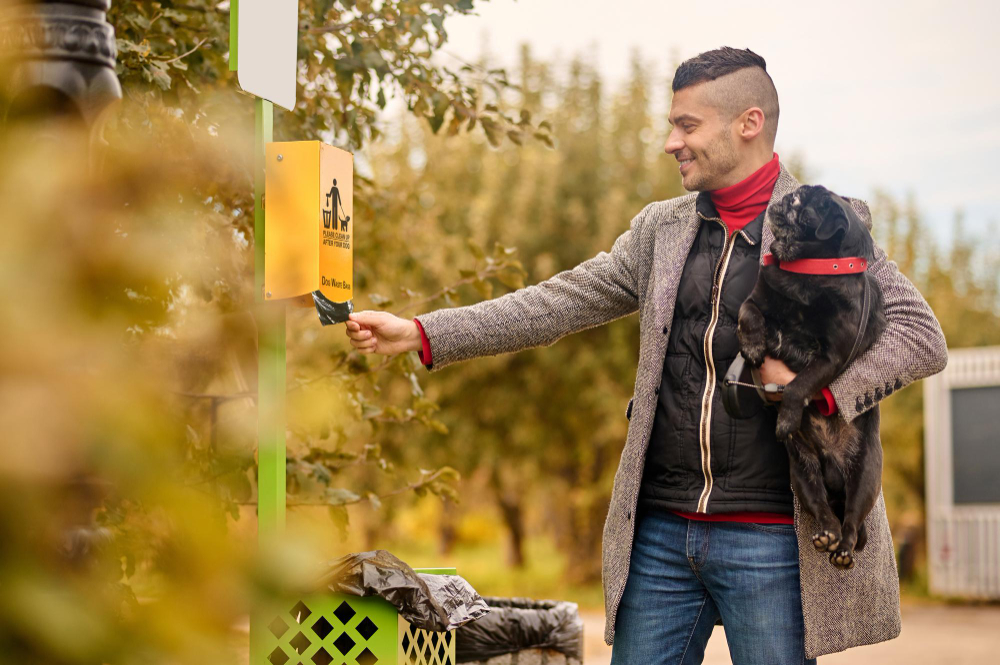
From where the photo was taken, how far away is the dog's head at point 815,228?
231 centimetres

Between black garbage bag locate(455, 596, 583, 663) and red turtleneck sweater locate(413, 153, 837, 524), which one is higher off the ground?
red turtleneck sweater locate(413, 153, 837, 524)

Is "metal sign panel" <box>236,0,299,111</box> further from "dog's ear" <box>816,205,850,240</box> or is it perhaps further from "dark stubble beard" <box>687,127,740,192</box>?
"dog's ear" <box>816,205,850,240</box>

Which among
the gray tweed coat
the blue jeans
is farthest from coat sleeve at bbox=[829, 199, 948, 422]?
the blue jeans

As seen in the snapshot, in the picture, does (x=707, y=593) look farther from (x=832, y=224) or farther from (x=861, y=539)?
(x=832, y=224)

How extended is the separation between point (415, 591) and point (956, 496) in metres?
12.7

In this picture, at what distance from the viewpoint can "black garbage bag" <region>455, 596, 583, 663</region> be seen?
153 inches

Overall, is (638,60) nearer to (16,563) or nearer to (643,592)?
(643,592)

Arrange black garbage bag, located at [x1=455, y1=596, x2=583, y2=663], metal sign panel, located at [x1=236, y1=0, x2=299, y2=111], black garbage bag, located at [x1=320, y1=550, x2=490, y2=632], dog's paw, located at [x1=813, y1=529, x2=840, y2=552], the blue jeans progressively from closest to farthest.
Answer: dog's paw, located at [x1=813, y1=529, x2=840, y2=552]
the blue jeans
metal sign panel, located at [x1=236, y1=0, x2=299, y2=111]
black garbage bag, located at [x1=320, y1=550, x2=490, y2=632]
black garbage bag, located at [x1=455, y1=596, x2=583, y2=663]

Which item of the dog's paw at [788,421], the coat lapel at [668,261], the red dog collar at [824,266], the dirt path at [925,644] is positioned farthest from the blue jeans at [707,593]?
the dirt path at [925,644]

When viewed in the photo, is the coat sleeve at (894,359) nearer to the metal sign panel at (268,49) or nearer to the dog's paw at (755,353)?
the dog's paw at (755,353)

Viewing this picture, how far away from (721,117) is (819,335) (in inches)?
23.5

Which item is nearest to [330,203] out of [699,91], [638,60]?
[699,91]

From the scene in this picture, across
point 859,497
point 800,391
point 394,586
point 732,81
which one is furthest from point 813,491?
point 394,586

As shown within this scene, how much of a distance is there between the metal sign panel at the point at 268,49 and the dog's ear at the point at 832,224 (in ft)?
4.55
